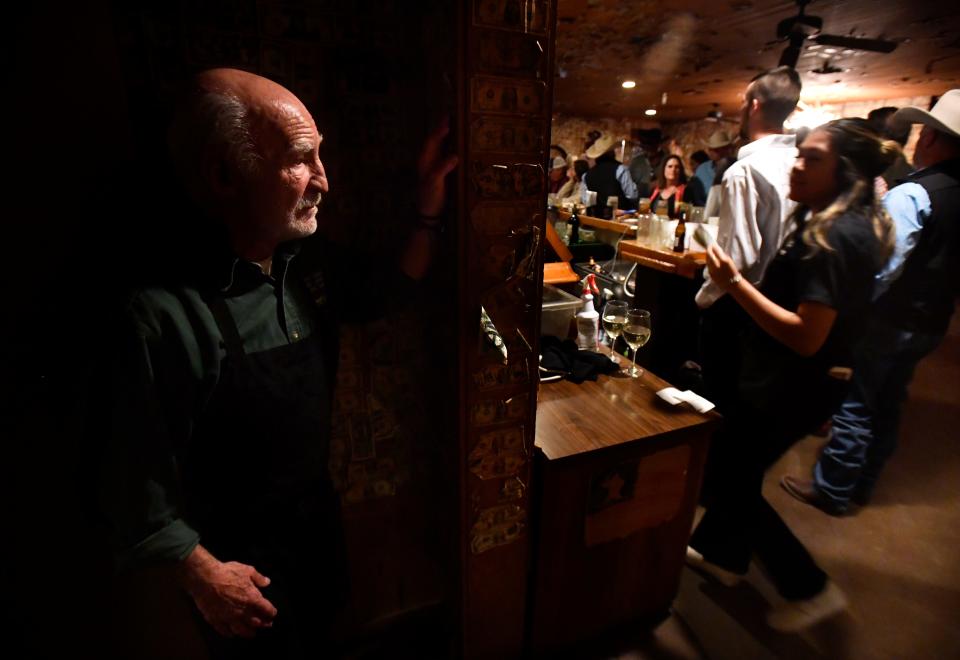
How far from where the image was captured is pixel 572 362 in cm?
165

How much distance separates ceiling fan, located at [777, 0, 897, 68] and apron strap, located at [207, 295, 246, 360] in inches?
139

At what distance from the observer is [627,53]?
4074 millimetres

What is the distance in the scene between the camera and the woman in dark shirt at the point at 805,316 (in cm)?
136

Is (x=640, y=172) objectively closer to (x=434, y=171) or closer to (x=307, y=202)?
(x=434, y=171)

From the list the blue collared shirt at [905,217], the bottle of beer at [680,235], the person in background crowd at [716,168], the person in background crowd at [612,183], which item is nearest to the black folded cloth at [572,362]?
the bottle of beer at [680,235]

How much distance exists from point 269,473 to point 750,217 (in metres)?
2.03

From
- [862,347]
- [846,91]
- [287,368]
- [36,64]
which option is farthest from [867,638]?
[846,91]

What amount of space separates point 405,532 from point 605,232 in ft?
8.88

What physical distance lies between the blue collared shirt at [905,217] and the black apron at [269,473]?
2.41 metres

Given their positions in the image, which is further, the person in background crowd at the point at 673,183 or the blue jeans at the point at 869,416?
the person in background crowd at the point at 673,183

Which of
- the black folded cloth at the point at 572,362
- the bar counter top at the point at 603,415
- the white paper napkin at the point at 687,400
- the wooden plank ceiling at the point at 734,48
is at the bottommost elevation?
the bar counter top at the point at 603,415

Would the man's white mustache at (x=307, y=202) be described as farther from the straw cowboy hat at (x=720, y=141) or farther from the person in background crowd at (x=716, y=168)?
the straw cowboy hat at (x=720, y=141)

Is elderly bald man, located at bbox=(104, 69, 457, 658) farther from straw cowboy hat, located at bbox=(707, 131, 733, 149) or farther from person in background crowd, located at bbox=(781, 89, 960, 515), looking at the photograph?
straw cowboy hat, located at bbox=(707, 131, 733, 149)

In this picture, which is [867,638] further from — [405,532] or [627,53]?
[627,53]
